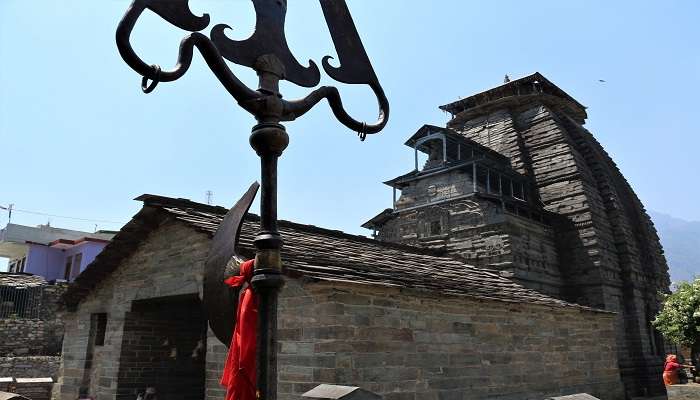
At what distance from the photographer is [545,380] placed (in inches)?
420

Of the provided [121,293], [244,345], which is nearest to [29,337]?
[121,293]

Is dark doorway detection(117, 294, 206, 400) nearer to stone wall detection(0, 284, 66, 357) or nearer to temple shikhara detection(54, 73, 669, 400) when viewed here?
temple shikhara detection(54, 73, 669, 400)

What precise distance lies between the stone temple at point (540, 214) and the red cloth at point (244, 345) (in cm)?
1960

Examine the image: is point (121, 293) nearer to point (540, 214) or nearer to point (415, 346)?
point (415, 346)

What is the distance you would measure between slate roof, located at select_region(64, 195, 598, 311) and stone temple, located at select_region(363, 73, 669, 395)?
8.29 m

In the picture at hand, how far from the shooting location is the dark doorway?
10492mm

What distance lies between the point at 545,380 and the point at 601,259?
14.8 metres

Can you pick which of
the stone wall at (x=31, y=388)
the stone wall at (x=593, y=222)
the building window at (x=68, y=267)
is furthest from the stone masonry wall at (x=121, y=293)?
the building window at (x=68, y=267)

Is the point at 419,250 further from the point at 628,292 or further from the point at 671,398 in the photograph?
the point at 628,292

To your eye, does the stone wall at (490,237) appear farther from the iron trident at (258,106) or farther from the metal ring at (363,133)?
the iron trident at (258,106)

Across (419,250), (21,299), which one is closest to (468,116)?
(419,250)

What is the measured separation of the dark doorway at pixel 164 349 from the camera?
34.4ft

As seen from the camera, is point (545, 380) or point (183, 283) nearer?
point (183, 283)

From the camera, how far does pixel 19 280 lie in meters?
A: 26.5
